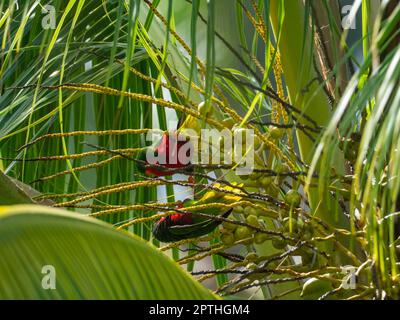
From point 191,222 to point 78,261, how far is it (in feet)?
1.11

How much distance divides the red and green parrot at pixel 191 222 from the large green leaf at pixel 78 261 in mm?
256

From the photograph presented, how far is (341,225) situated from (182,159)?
261 millimetres

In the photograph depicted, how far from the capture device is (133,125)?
189 cm

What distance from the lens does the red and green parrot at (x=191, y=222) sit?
3.27ft

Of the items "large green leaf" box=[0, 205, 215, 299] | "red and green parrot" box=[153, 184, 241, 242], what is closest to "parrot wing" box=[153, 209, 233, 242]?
"red and green parrot" box=[153, 184, 241, 242]

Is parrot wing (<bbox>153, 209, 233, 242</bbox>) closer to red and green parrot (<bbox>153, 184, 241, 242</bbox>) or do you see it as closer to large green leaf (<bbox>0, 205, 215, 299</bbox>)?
red and green parrot (<bbox>153, 184, 241, 242</bbox>)

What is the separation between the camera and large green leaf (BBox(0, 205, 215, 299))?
63cm

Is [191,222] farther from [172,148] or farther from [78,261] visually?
[78,261]

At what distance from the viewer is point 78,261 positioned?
0.67m

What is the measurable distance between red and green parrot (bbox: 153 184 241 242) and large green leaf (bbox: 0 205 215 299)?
0.26m
